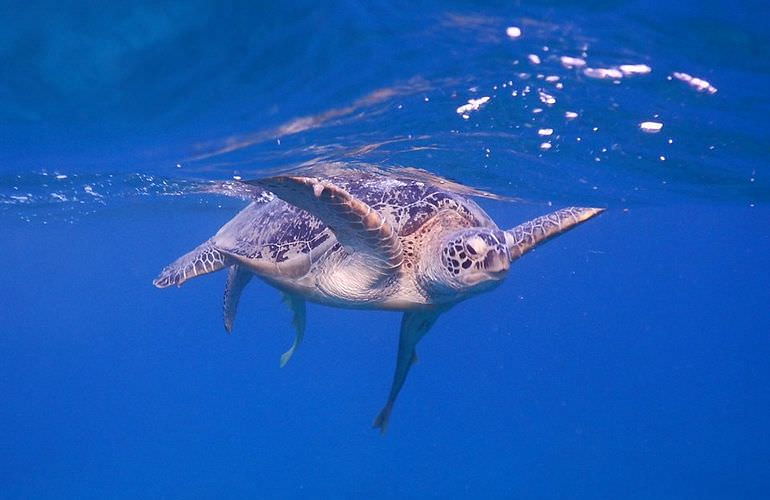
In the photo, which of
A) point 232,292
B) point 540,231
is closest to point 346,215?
point 540,231

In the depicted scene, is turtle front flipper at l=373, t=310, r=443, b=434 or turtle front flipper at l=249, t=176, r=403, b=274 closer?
turtle front flipper at l=249, t=176, r=403, b=274

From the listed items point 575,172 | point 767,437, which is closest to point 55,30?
point 575,172

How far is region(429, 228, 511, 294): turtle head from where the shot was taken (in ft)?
14.7

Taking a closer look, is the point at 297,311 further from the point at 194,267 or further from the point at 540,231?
the point at 540,231

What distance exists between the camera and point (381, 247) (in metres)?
4.69

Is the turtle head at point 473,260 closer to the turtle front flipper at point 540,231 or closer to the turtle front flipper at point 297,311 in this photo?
the turtle front flipper at point 540,231

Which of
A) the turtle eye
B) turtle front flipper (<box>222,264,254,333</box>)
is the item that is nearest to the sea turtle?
the turtle eye

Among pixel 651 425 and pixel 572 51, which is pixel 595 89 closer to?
pixel 572 51

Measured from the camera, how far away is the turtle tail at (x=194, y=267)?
7266mm

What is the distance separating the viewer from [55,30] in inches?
200

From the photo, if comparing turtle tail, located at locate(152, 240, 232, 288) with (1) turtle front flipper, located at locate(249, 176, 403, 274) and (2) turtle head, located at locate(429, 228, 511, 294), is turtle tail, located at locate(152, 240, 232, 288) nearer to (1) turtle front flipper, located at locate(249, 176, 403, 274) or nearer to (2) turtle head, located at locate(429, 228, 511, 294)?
(1) turtle front flipper, located at locate(249, 176, 403, 274)

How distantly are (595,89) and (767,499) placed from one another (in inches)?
1037

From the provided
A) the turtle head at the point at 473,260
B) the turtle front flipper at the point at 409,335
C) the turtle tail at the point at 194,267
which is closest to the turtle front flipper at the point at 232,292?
the turtle tail at the point at 194,267

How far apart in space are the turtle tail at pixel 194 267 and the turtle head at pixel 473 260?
→ 3578 millimetres
